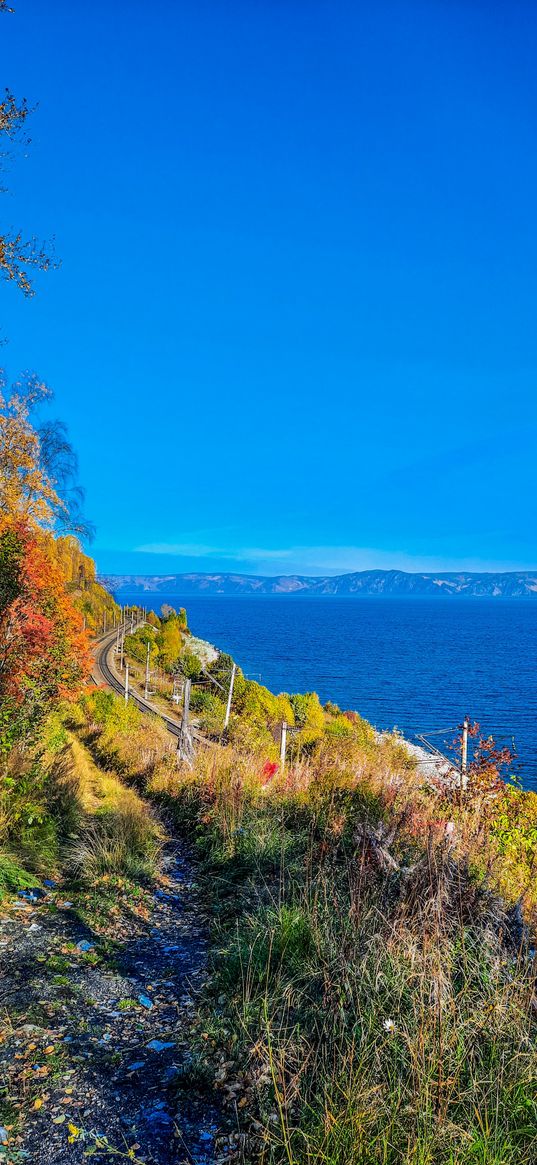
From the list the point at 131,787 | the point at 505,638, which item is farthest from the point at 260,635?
the point at 131,787

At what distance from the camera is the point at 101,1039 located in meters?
3.57

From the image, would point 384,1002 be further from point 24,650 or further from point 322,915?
point 24,650

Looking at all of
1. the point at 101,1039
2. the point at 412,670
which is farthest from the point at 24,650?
the point at 412,670

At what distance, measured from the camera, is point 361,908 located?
13.5ft

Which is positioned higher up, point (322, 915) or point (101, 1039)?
point (322, 915)

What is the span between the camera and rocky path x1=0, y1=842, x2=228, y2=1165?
281 centimetres

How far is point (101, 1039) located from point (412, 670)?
8163cm

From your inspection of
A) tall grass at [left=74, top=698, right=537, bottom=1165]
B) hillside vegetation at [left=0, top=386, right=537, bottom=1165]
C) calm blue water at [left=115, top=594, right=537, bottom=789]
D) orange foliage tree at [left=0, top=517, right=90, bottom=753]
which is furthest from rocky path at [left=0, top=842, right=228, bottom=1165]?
calm blue water at [left=115, top=594, right=537, bottom=789]

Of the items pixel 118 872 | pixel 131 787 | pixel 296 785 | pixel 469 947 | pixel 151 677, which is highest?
pixel 469 947

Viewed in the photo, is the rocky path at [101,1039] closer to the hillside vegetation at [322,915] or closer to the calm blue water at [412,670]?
the hillside vegetation at [322,915]

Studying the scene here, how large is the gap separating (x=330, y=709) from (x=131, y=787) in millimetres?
35136

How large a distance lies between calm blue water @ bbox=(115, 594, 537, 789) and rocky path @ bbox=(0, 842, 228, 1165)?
50.8 feet

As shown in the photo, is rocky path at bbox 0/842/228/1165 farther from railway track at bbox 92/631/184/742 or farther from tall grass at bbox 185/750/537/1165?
railway track at bbox 92/631/184/742

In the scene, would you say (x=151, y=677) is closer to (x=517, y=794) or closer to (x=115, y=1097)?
(x=517, y=794)
